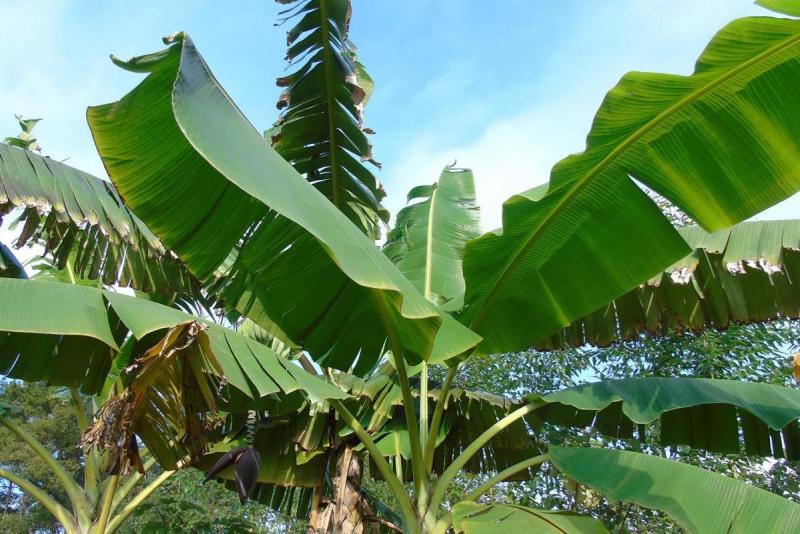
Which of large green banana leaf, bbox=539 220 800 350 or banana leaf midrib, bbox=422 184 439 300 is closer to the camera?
large green banana leaf, bbox=539 220 800 350

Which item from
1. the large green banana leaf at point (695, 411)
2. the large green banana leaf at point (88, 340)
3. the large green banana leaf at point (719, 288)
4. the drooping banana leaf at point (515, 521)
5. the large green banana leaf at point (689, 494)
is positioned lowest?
the drooping banana leaf at point (515, 521)

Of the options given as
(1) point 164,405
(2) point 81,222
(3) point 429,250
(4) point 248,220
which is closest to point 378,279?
(4) point 248,220

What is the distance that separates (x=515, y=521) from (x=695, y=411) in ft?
5.81

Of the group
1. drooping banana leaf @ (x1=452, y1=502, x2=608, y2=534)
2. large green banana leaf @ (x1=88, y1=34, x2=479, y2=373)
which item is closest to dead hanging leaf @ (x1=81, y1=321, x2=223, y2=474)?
large green banana leaf @ (x1=88, y1=34, x2=479, y2=373)

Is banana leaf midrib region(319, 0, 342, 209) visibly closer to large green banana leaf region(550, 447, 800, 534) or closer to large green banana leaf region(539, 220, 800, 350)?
large green banana leaf region(539, 220, 800, 350)

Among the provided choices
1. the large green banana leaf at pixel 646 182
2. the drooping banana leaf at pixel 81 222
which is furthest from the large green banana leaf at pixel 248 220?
the drooping banana leaf at pixel 81 222

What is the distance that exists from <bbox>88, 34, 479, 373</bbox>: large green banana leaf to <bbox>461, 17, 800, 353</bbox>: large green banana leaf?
0.51 meters

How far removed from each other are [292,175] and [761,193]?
1.91 metres

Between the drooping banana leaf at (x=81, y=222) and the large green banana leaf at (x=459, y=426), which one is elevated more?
the drooping banana leaf at (x=81, y=222)

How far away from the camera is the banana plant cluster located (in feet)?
8.13

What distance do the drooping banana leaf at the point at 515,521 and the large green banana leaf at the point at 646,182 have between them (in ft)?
3.23

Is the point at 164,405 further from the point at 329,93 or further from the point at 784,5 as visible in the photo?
the point at 784,5

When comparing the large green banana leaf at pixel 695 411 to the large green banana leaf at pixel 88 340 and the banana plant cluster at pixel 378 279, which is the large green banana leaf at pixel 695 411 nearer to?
the banana plant cluster at pixel 378 279

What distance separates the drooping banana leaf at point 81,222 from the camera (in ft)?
11.7
